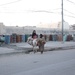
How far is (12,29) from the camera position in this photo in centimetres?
5738

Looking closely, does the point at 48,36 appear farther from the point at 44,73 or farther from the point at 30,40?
the point at 44,73

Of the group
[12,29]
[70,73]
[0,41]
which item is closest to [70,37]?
[12,29]

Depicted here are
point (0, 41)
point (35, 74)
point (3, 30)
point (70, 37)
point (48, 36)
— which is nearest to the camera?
point (35, 74)

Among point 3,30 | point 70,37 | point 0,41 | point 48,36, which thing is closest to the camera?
point 0,41

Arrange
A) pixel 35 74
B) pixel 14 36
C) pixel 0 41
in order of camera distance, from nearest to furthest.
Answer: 1. pixel 35 74
2. pixel 0 41
3. pixel 14 36

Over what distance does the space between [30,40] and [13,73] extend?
10312 millimetres

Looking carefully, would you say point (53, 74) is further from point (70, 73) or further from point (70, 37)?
point (70, 37)

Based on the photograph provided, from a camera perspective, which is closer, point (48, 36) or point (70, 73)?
point (70, 73)

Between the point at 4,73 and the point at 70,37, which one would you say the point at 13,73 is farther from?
the point at 70,37

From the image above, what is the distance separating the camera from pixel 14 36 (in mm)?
33156

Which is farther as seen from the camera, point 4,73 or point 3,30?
point 3,30

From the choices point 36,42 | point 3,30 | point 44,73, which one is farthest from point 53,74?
point 3,30

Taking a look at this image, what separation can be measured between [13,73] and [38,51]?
1088 centimetres

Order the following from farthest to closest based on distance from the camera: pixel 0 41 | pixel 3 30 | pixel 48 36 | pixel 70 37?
pixel 3 30, pixel 70 37, pixel 48 36, pixel 0 41
